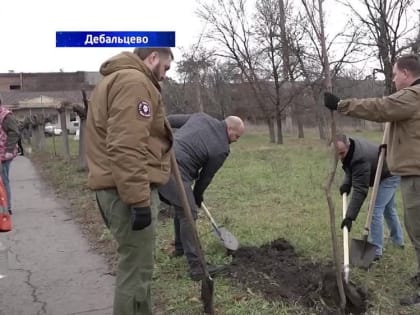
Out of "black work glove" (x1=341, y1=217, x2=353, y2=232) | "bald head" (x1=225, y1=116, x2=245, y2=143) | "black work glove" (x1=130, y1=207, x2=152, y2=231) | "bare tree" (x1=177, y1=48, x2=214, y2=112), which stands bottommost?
"black work glove" (x1=341, y1=217, x2=353, y2=232)

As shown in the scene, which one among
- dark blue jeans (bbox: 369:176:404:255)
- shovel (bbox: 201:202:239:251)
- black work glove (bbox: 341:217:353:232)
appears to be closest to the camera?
black work glove (bbox: 341:217:353:232)

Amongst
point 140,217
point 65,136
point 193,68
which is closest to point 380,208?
point 140,217

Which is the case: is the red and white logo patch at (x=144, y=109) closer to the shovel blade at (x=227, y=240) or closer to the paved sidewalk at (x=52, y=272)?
the paved sidewalk at (x=52, y=272)

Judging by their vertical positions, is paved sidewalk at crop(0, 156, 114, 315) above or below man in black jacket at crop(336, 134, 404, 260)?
below

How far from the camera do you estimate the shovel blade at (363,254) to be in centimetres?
530

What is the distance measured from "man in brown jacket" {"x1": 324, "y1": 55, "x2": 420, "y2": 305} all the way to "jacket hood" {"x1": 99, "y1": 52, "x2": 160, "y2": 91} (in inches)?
58.3

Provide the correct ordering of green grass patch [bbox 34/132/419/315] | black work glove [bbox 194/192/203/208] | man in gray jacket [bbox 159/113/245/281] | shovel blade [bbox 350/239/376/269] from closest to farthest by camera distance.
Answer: green grass patch [bbox 34/132/419/315] < man in gray jacket [bbox 159/113/245/281] < shovel blade [bbox 350/239/376/269] < black work glove [bbox 194/192/203/208]

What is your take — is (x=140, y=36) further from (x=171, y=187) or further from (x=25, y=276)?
(x=25, y=276)

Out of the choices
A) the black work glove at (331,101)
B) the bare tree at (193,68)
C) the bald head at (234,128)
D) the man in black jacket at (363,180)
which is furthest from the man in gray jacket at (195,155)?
the bare tree at (193,68)

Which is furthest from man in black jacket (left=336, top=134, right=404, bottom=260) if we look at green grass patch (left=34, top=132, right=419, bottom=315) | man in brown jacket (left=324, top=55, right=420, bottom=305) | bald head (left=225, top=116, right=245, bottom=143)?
bald head (left=225, top=116, right=245, bottom=143)

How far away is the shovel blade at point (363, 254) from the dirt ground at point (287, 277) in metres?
0.32

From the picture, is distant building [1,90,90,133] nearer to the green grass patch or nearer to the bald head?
the green grass patch

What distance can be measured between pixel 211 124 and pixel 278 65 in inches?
1156

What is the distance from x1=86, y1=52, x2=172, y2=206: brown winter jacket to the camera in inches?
123
